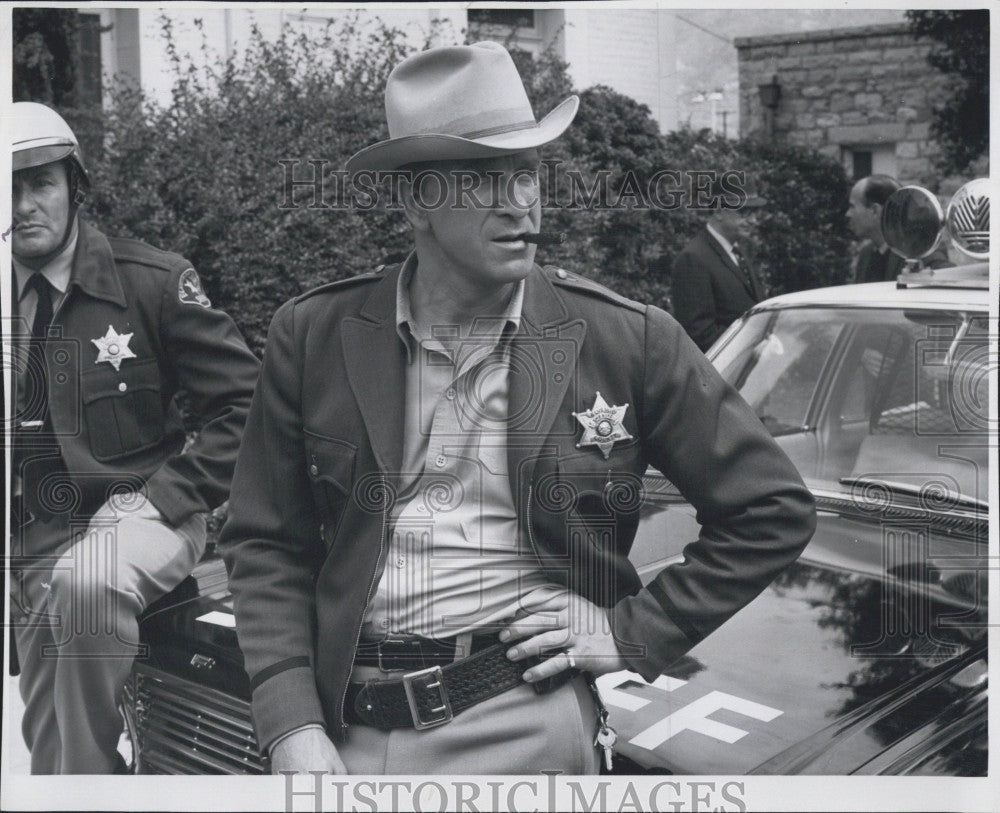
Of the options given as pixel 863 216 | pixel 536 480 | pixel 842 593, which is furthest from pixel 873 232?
pixel 536 480

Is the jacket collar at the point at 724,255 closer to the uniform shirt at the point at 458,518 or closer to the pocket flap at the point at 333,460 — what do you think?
the uniform shirt at the point at 458,518

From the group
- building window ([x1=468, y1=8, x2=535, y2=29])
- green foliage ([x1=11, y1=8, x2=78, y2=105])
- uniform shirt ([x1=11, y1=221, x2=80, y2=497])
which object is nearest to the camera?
uniform shirt ([x1=11, y1=221, x2=80, y2=497])

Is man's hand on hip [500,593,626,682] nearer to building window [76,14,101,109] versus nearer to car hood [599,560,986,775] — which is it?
car hood [599,560,986,775]

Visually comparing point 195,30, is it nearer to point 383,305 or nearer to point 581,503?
point 383,305

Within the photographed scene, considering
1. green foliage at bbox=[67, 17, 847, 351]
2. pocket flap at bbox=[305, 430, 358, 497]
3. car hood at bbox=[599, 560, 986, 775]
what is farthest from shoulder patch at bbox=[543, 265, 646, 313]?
green foliage at bbox=[67, 17, 847, 351]

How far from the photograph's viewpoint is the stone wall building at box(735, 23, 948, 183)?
4766mm

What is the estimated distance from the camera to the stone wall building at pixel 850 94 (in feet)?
15.6

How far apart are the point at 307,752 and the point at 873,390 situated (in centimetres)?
206

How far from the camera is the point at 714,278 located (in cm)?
452

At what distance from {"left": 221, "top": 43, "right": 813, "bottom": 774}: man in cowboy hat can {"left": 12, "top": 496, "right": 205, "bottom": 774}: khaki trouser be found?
86 centimetres

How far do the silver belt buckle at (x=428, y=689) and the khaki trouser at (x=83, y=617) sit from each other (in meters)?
1.08

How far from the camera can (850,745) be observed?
2.18 meters

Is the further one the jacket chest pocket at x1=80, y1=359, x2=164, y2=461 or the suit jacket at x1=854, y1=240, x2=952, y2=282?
the suit jacket at x1=854, y1=240, x2=952, y2=282

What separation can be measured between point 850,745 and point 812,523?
450mm
